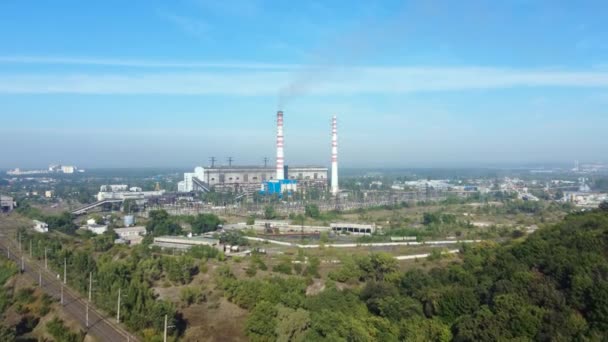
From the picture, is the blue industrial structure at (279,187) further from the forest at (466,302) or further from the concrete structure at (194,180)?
the forest at (466,302)

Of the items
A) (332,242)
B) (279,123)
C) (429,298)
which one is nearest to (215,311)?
(429,298)

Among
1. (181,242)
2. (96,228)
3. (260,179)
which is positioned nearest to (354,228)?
(181,242)

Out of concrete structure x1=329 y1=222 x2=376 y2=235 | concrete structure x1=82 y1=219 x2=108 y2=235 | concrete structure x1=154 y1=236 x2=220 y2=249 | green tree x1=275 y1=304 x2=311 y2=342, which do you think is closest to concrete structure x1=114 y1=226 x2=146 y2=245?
concrete structure x1=82 y1=219 x2=108 y2=235

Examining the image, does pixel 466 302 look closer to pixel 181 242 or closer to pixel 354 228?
pixel 181 242

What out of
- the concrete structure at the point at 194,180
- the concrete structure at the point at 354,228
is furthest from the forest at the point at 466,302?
the concrete structure at the point at 194,180

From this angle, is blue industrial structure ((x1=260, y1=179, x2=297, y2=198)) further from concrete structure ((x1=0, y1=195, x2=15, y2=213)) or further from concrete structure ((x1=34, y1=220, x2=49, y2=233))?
concrete structure ((x1=34, y1=220, x2=49, y2=233))

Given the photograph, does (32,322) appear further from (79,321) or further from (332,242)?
(332,242)
